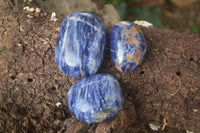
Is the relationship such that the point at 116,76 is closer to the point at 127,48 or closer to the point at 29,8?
the point at 127,48

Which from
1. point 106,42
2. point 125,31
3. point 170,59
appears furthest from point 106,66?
point 170,59

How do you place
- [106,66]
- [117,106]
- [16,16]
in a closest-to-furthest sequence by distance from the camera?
[117,106] < [106,66] < [16,16]

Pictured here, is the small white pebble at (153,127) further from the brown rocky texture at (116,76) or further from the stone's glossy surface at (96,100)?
the stone's glossy surface at (96,100)

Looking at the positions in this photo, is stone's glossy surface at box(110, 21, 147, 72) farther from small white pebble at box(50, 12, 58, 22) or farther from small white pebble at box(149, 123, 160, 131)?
small white pebble at box(50, 12, 58, 22)

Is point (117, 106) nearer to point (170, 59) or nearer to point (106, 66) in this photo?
point (106, 66)

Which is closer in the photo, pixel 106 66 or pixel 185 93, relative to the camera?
pixel 185 93

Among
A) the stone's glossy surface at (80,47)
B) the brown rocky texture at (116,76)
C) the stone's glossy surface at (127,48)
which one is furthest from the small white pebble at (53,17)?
the stone's glossy surface at (127,48)

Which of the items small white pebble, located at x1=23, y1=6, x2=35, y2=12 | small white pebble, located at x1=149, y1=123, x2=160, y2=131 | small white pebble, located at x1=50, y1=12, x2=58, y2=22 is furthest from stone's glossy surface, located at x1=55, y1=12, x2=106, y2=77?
small white pebble, located at x1=149, y1=123, x2=160, y2=131
